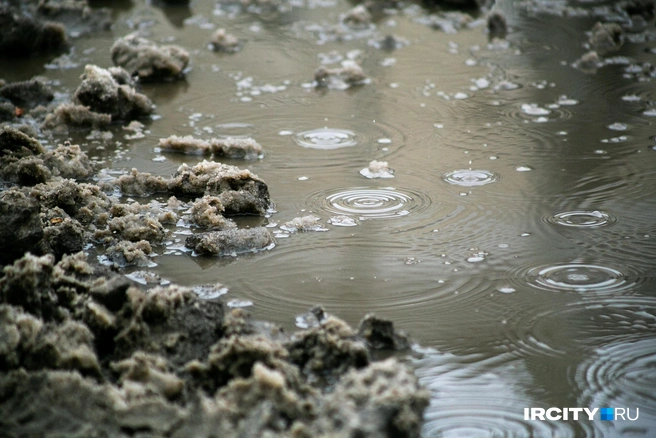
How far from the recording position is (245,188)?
117 inches

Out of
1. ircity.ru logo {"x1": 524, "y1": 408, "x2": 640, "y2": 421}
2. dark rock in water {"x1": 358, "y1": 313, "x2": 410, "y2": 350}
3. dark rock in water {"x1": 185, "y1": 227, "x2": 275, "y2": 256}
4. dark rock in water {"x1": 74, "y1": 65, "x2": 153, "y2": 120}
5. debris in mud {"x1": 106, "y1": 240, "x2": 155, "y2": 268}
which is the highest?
ircity.ru logo {"x1": 524, "y1": 408, "x2": 640, "y2": 421}

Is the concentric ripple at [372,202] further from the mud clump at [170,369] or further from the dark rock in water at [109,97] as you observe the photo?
the dark rock in water at [109,97]

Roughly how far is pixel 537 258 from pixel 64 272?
1.45 metres

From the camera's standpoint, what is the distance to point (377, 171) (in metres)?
3.30

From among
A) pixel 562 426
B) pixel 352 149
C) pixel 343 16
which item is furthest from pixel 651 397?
pixel 343 16

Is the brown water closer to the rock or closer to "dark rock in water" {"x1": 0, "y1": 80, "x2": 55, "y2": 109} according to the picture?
the rock

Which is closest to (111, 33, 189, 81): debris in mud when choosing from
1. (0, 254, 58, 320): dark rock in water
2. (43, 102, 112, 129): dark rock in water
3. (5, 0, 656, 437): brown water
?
(5, 0, 656, 437): brown water

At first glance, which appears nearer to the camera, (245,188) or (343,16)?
(245,188)

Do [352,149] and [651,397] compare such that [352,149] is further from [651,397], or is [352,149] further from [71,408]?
[71,408]

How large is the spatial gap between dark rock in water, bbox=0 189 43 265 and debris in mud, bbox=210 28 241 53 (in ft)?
10.7

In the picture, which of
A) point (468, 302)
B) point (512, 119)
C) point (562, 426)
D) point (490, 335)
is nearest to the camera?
point (562, 426)

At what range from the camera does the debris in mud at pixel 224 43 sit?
5.51 m

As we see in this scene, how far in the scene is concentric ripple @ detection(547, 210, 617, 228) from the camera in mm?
2809

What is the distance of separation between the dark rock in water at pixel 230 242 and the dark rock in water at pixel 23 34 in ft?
10.8
